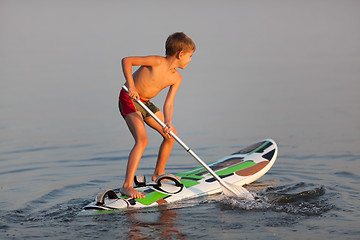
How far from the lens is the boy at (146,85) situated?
5969mm

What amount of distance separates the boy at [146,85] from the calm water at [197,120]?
0.63 metres

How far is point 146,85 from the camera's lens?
6.21 metres

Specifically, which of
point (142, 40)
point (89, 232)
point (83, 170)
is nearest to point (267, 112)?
point (83, 170)

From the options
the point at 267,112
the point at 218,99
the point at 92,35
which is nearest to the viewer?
the point at 267,112

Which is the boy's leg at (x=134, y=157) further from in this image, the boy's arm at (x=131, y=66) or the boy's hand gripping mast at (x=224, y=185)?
the boy's arm at (x=131, y=66)

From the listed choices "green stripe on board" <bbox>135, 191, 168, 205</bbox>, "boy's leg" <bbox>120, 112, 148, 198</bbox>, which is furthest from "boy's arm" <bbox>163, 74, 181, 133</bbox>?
"green stripe on board" <bbox>135, 191, 168, 205</bbox>

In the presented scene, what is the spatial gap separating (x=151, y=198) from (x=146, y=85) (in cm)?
123

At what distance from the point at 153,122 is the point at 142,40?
40.2 ft

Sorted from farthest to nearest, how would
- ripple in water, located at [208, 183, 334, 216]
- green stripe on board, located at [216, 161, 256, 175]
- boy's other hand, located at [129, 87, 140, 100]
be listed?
green stripe on board, located at [216, 161, 256, 175] < boy's other hand, located at [129, 87, 140, 100] < ripple in water, located at [208, 183, 334, 216]

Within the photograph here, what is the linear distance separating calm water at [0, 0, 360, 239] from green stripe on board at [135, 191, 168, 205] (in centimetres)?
18

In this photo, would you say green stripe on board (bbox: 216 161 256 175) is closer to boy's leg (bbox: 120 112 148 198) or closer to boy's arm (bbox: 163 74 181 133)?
boy's arm (bbox: 163 74 181 133)

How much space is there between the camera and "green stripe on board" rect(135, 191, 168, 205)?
19.4ft

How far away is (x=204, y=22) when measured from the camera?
2264 cm

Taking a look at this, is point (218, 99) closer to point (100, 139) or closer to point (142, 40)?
point (100, 139)
